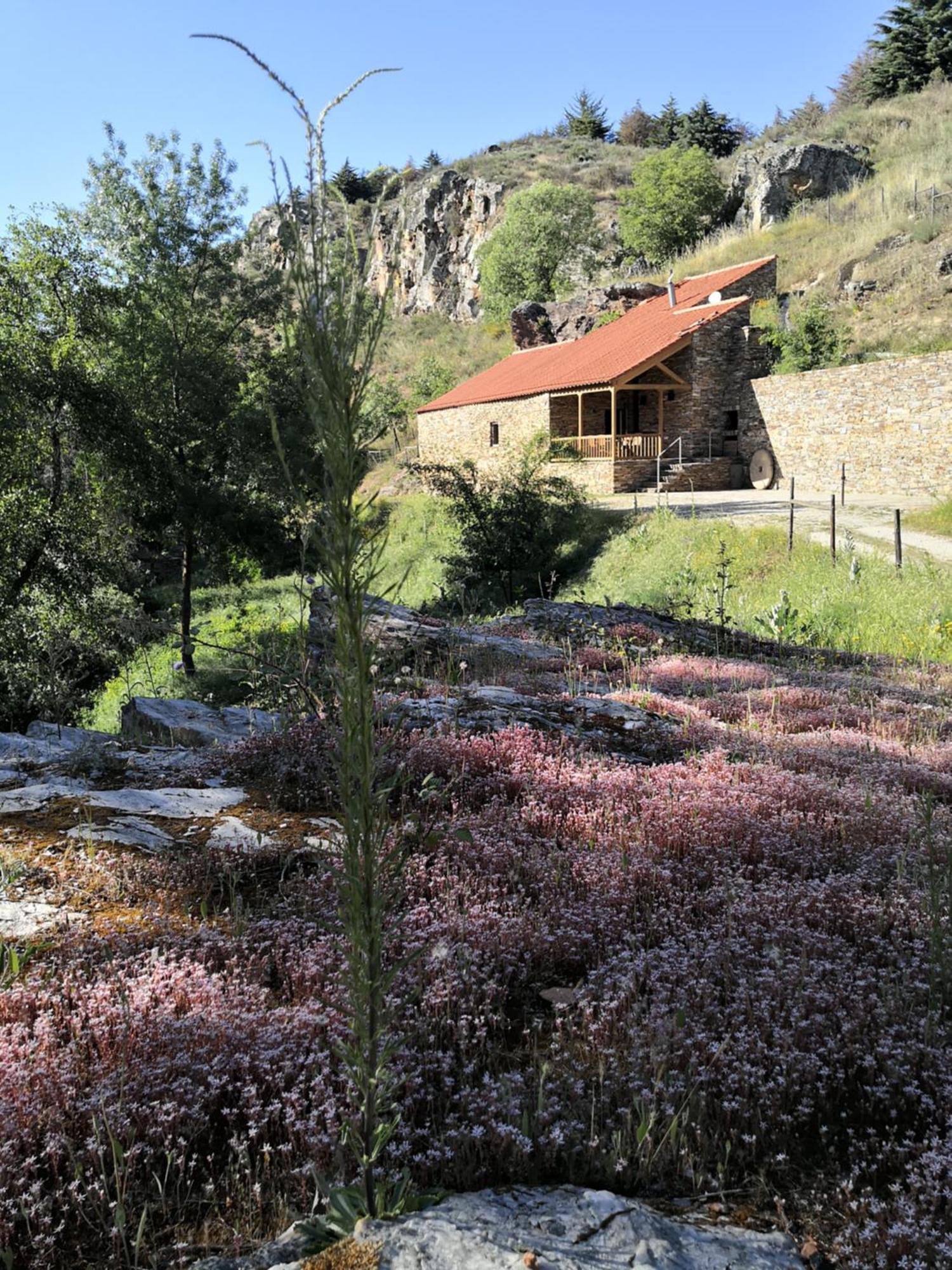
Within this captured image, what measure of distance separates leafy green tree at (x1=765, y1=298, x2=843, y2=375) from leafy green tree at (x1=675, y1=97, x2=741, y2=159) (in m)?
47.5

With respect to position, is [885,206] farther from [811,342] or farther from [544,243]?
[544,243]

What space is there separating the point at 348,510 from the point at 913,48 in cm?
7082

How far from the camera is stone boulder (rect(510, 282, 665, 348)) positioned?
45.2 metres

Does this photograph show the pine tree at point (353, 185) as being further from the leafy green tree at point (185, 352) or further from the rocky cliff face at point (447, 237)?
the leafy green tree at point (185, 352)

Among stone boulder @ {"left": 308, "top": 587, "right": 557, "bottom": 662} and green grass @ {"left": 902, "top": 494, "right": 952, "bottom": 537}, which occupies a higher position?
green grass @ {"left": 902, "top": 494, "right": 952, "bottom": 537}

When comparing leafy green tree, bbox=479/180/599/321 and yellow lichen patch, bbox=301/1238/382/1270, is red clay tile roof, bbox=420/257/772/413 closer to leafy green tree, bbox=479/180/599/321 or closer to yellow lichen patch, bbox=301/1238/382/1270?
leafy green tree, bbox=479/180/599/321

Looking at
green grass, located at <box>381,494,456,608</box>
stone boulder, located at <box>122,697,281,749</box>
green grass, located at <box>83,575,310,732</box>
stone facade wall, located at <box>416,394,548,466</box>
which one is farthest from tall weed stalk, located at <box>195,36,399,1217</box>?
stone facade wall, located at <box>416,394,548,466</box>

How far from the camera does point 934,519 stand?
21.3 m

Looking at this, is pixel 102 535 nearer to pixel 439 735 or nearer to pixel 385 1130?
pixel 439 735

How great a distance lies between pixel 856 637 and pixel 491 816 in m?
8.70

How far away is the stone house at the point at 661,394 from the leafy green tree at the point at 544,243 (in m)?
21.9

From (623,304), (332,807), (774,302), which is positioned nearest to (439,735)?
(332,807)

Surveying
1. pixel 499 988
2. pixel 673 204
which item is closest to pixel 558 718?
pixel 499 988

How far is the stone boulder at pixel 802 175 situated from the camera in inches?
1941
